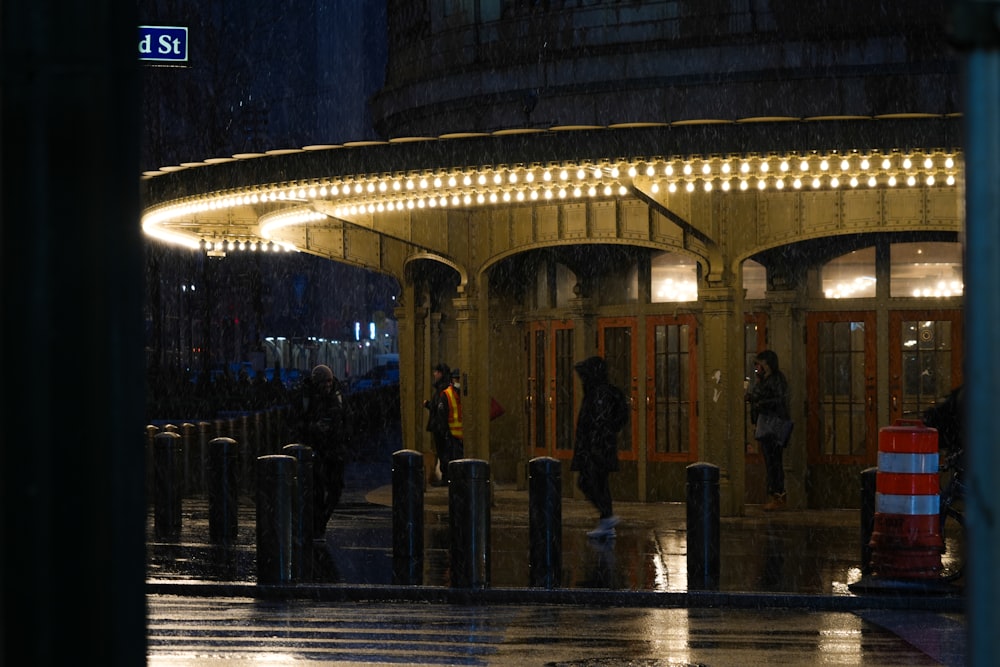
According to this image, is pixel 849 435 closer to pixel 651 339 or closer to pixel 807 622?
pixel 651 339

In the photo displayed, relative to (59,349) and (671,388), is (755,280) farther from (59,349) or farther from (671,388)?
(59,349)

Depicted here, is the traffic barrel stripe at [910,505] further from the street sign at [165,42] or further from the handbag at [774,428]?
the street sign at [165,42]

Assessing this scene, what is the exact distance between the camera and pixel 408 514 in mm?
13656

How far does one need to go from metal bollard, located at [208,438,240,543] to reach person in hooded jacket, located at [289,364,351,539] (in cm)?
70

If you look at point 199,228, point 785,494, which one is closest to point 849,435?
point 785,494

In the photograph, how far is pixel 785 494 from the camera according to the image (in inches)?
744

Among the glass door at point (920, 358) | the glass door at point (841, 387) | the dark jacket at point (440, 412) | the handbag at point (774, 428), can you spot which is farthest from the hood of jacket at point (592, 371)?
the dark jacket at point (440, 412)

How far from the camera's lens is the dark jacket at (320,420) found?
16.3 meters

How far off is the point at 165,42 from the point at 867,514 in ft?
32.4

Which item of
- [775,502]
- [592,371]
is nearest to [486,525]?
[592,371]

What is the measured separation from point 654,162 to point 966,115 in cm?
1214

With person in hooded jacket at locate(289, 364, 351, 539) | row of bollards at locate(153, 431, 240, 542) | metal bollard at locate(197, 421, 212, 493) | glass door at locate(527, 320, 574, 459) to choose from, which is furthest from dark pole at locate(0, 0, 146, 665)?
metal bollard at locate(197, 421, 212, 493)

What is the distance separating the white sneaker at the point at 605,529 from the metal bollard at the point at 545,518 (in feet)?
8.13

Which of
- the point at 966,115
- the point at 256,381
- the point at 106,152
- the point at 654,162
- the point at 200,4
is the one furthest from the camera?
the point at 256,381
